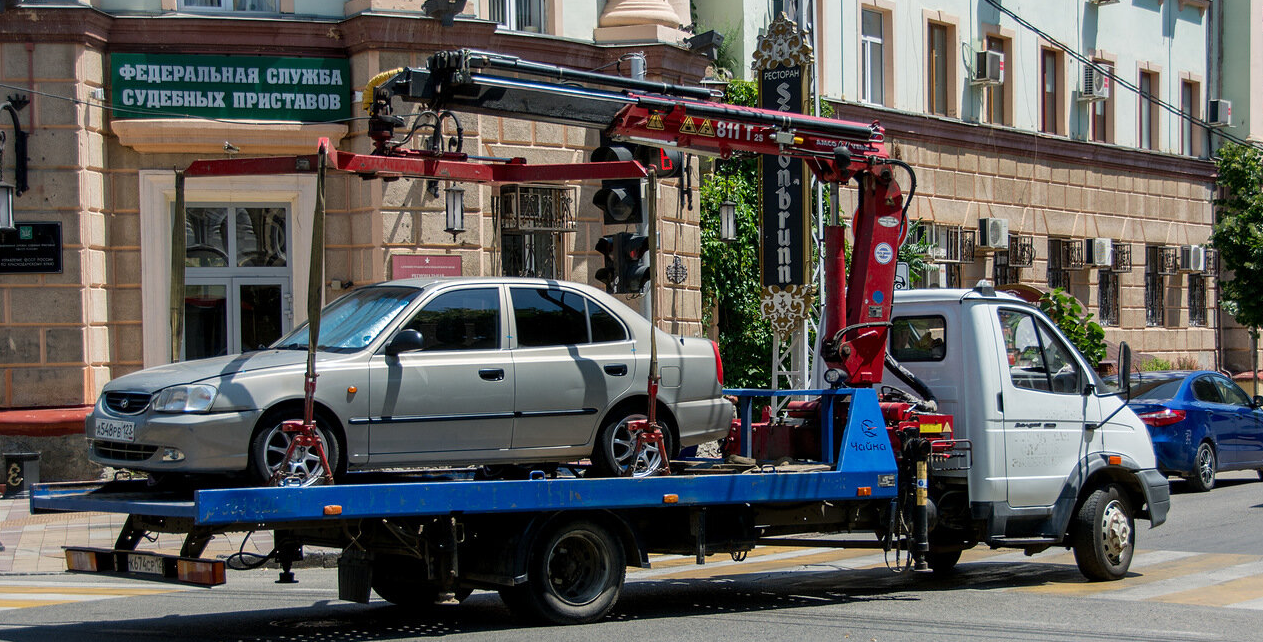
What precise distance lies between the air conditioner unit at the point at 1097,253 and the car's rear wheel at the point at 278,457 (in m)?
24.3

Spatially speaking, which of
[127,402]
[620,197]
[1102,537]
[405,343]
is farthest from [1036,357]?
[127,402]

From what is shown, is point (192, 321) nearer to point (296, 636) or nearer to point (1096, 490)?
point (296, 636)

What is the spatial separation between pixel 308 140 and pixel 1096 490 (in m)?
11.3

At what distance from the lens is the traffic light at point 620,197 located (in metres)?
9.98

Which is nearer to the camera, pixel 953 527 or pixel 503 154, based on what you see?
pixel 953 527

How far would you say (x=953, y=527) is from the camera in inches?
420

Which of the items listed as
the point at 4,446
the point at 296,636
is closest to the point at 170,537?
the point at 4,446

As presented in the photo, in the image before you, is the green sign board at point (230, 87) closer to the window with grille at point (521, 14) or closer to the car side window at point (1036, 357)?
the window with grille at point (521, 14)

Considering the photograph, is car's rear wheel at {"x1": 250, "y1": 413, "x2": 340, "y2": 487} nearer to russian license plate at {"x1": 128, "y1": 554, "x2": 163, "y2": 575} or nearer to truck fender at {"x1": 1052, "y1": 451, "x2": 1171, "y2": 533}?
russian license plate at {"x1": 128, "y1": 554, "x2": 163, "y2": 575}

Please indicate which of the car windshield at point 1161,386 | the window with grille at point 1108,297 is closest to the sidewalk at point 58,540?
the car windshield at point 1161,386

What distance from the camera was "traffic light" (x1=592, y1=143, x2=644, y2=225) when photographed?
998 centimetres

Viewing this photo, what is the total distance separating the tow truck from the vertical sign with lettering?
7318 millimetres

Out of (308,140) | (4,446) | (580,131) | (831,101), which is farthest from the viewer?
(831,101)

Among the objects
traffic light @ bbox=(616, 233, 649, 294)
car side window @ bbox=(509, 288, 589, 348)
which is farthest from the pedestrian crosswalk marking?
traffic light @ bbox=(616, 233, 649, 294)
